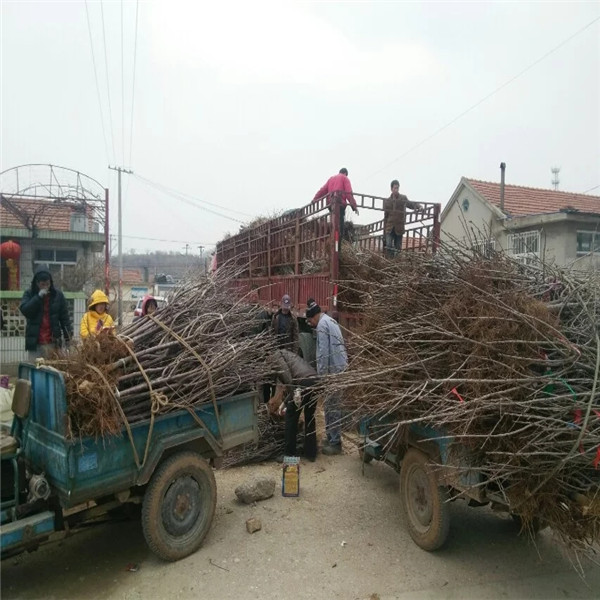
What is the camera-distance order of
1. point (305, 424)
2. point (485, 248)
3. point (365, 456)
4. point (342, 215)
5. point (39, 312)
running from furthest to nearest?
1. point (342, 215)
2. point (39, 312)
3. point (305, 424)
4. point (365, 456)
5. point (485, 248)

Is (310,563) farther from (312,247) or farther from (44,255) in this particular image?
(44,255)

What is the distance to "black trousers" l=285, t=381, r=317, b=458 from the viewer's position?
5.13 m

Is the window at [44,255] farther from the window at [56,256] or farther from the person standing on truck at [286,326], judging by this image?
the person standing on truck at [286,326]

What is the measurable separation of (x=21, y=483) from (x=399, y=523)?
9.98 ft

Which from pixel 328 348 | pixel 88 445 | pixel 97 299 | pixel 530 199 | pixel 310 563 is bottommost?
pixel 310 563

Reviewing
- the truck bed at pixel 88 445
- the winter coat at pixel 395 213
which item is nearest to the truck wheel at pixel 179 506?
the truck bed at pixel 88 445

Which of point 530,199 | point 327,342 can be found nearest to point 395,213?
point 327,342

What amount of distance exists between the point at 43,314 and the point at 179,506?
349 centimetres

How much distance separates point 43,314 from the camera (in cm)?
566

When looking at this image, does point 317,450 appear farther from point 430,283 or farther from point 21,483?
point 21,483

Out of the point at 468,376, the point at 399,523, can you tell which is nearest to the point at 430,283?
the point at 468,376

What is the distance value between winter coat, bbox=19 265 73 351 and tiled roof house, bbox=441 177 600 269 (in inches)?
310

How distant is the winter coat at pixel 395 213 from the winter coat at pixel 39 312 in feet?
16.2

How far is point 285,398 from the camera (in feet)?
17.3
